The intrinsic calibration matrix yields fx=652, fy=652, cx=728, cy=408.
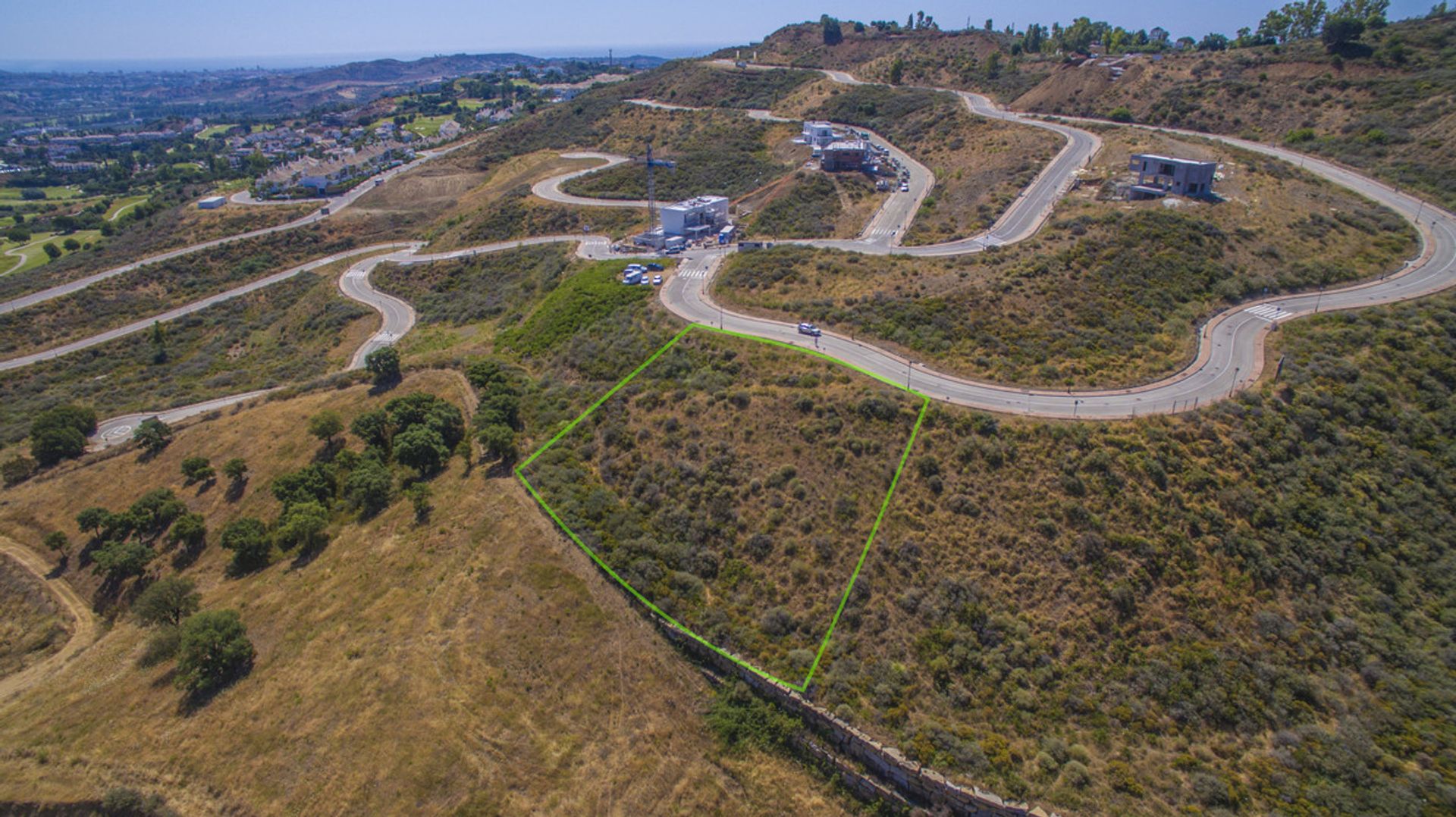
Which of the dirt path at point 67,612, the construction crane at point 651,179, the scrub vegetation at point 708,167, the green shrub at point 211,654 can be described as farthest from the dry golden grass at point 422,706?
the scrub vegetation at point 708,167

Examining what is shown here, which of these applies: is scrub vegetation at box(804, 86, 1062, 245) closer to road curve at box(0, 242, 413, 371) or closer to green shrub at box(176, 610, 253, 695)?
green shrub at box(176, 610, 253, 695)

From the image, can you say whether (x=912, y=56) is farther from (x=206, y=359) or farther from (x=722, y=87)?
(x=206, y=359)

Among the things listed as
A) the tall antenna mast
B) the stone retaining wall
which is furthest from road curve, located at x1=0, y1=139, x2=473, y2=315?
the stone retaining wall

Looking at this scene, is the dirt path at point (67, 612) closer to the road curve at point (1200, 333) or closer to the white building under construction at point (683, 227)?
the road curve at point (1200, 333)

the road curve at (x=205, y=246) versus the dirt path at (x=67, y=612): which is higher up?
the road curve at (x=205, y=246)

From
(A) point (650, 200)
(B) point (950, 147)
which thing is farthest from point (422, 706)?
(B) point (950, 147)
